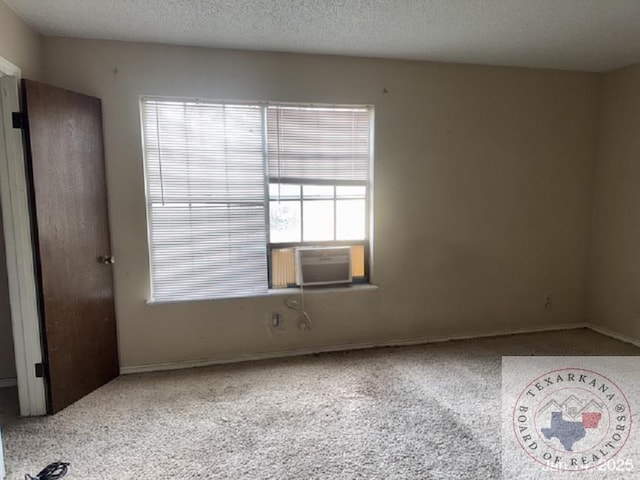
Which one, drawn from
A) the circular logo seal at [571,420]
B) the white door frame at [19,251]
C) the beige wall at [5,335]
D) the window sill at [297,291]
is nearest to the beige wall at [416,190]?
the window sill at [297,291]

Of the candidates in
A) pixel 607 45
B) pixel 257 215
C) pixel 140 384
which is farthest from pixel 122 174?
pixel 607 45

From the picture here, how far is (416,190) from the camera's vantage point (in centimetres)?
328

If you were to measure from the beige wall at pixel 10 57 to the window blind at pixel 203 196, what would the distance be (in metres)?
0.67

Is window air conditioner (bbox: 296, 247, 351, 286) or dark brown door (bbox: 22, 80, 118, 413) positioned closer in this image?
dark brown door (bbox: 22, 80, 118, 413)

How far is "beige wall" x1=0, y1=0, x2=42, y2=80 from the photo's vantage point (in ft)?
6.81

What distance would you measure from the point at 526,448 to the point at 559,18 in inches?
98.7

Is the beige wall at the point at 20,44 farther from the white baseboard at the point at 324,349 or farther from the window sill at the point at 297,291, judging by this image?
the white baseboard at the point at 324,349

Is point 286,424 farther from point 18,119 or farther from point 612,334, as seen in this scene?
point 612,334

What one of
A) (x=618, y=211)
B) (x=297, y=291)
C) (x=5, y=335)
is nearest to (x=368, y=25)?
(x=297, y=291)

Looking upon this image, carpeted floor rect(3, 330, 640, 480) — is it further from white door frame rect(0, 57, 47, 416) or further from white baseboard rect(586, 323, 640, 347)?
white baseboard rect(586, 323, 640, 347)

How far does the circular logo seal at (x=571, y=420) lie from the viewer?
1931 mm

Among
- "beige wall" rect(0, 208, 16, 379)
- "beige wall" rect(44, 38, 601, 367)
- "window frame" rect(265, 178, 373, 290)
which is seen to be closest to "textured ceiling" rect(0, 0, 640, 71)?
"beige wall" rect(44, 38, 601, 367)

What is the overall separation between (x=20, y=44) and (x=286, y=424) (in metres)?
2.72

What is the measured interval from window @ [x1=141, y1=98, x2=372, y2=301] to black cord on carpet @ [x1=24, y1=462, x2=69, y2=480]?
Result: 4.04 ft
